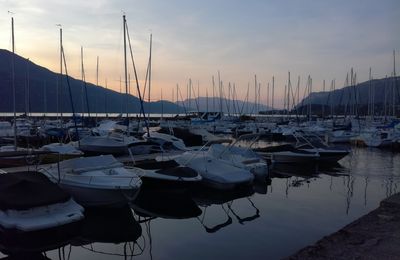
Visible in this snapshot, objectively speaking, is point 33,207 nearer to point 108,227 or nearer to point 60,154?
point 108,227

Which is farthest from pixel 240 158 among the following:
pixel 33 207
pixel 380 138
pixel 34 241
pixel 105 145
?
pixel 380 138

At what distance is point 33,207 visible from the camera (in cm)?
1088

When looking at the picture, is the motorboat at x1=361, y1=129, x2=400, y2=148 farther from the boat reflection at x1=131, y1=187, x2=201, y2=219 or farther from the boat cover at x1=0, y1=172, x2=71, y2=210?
the boat cover at x1=0, y1=172, x2=71, y2=210

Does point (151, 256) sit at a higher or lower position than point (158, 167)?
lower

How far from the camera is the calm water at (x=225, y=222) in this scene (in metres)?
10.7

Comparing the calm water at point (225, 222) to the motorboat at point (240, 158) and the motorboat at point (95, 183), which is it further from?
the motorboat at point (240, 158)

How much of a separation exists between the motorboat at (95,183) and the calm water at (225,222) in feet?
1.77

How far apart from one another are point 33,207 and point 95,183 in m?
2.84

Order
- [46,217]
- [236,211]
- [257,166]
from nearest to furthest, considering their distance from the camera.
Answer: [46,217] → [236,211] → [257,166]

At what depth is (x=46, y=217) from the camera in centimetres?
1098

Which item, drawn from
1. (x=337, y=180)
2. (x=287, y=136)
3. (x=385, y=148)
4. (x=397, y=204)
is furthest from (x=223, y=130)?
(x=397, y=204)

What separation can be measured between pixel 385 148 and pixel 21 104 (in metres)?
149

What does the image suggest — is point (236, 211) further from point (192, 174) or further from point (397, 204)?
point (397, 204)

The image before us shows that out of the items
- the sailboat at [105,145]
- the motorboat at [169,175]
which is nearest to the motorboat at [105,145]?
the sailboat at [105,145]
